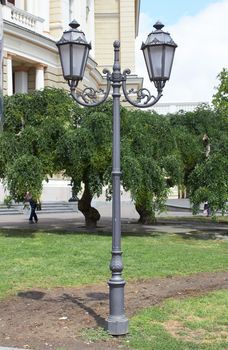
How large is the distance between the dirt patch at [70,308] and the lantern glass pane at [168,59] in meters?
3.14

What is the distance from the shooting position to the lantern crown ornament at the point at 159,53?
682 cm

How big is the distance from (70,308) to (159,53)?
12.0 feet

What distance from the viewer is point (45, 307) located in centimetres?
812

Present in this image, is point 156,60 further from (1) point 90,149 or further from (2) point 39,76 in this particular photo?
(2) point 39,76

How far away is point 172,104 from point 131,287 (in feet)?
146

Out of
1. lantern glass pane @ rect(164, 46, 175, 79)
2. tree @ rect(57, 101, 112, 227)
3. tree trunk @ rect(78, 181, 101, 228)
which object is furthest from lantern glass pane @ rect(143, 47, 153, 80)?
tree trunk @ rect(78, 181, 101, 228)

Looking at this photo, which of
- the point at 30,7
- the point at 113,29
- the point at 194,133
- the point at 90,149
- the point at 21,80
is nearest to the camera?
the point at 90,149

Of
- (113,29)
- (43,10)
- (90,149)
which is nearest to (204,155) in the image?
(90,149)

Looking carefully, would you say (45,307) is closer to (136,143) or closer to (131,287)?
(131,287)

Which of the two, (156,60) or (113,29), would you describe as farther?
(113,29)

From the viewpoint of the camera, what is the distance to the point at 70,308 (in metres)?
8.04

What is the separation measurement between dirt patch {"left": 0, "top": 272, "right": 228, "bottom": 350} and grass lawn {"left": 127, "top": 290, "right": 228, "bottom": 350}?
0.96 ft

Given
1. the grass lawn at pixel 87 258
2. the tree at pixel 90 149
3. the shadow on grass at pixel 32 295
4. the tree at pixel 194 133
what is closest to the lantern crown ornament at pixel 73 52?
the shadow on grass at pixel 32 295

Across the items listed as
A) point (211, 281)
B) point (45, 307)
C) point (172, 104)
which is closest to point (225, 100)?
point (172, 104)
